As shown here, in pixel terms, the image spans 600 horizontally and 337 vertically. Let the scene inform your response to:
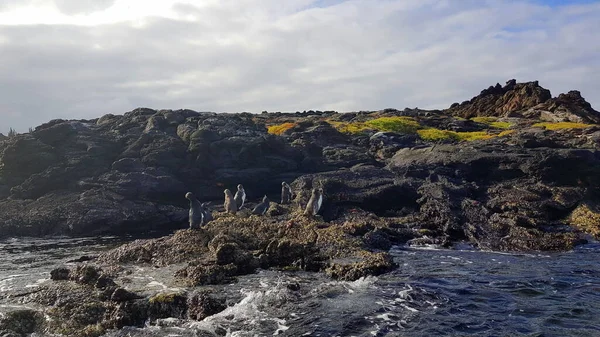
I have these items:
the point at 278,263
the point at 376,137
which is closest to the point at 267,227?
the point at 278,263

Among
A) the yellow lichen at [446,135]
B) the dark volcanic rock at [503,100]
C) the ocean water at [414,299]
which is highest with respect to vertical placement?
the dark volcanic rock at [503,100]

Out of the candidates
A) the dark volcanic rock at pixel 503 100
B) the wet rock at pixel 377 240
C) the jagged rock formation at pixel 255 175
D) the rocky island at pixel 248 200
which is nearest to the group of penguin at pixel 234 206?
the rocky island at pixel 248 200

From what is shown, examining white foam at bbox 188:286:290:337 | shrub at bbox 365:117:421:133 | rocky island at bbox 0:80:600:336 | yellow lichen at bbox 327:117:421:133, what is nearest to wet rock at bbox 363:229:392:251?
rocky island at bbox 0:80:600:336

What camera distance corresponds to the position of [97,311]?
1324 cm

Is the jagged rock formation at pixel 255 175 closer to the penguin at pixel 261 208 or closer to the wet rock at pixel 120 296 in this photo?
the penguin at pixel 261 208

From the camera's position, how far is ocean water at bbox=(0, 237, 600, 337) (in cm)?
1232

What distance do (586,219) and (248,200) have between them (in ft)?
63.7

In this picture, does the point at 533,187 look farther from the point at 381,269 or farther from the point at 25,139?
the point at 25,139

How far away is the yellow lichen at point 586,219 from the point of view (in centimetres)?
2369

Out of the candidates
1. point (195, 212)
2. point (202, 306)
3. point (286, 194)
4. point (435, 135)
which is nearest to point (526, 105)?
point (435, 135)

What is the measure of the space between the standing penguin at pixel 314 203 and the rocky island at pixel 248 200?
1.53ft

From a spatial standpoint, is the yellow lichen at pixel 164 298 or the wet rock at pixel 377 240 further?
the wet rock at pixel 377 240

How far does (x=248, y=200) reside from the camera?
33.5 metres

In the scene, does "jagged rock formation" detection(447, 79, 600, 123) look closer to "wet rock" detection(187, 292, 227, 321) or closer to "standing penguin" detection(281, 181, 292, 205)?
"standing penguin" detection(281, 181, 292, 205)
